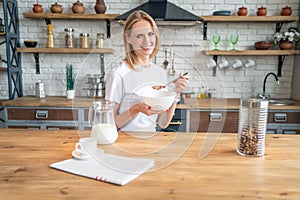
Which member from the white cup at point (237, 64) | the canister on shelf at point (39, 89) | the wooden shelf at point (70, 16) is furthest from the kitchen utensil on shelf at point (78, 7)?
the white cup at point (237, 64)

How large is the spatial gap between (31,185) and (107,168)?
0.80ft

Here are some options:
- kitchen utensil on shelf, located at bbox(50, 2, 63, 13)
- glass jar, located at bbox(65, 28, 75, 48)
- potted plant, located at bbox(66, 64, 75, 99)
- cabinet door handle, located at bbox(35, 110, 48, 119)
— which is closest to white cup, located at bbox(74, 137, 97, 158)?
cabinet door handle, located at bbox(35, 110, 48, 119)

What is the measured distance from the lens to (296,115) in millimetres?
2635

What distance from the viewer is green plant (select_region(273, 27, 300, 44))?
289 cm

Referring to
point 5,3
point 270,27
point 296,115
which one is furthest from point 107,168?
point 270,27

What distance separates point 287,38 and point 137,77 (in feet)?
8.16

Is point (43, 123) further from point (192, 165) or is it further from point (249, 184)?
point (249, 184)

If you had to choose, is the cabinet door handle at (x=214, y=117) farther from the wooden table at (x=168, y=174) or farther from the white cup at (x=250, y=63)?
the white cup at (x=250, y=63)

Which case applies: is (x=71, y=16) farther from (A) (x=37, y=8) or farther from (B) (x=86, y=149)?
(B) (x=86, y=149)

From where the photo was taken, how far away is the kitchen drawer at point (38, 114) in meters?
2.68

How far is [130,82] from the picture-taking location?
3.69 feet

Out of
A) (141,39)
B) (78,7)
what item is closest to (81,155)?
(141,39)

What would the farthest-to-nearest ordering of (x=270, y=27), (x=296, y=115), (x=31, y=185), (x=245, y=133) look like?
(x=270, y=27)
(x=296, y=115)
(x=245, y=133)
(x=31, y=185)

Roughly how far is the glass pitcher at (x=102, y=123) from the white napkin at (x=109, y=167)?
129 millimetres
